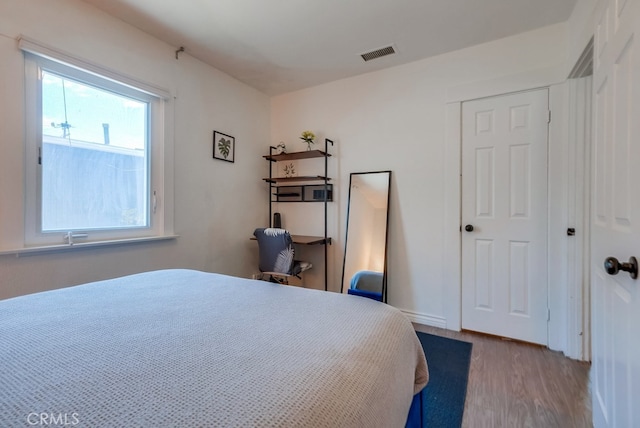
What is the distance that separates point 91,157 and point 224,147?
3.76ft

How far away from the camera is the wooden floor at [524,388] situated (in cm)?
145

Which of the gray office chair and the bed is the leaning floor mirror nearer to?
the gray office chair

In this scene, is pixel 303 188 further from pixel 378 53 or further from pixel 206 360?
pixel 206 360

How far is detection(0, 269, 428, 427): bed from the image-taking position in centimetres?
52

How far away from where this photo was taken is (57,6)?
180 cm

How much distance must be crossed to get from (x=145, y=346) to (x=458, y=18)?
267cm

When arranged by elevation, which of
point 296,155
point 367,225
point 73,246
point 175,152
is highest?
point 296,155

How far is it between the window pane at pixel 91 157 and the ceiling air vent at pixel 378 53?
1.94m

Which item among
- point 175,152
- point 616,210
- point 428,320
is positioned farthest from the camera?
point 428,320

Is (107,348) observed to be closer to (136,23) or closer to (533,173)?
(136,23)

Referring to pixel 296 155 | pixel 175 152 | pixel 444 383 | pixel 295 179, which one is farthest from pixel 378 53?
pixel 444 383

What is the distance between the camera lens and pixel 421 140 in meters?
2.65

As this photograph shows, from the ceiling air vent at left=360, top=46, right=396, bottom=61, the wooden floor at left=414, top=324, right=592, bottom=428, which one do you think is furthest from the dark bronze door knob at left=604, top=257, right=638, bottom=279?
the ceiling air vent at left=360, top=46, right=396, bottom=61

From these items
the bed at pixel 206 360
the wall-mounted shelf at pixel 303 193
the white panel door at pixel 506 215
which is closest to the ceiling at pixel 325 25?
the white panel door at pixel 506 215
